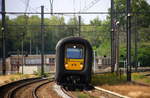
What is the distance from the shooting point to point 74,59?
799 inches

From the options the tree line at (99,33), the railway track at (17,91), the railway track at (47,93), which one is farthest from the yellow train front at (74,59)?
the tree line at (99,33)

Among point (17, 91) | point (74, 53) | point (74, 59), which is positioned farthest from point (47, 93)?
point (74, 53)

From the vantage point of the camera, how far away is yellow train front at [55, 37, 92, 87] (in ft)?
66.6

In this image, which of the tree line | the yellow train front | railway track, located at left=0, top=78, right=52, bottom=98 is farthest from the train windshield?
the tree line

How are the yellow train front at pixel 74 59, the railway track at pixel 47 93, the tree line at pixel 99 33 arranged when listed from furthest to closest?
1. the tree line at pixel 99 33
2. the yellow train front at pixel 74 59
3. the railway track at pixel 47 93

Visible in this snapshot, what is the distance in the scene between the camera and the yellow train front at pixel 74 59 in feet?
66.6

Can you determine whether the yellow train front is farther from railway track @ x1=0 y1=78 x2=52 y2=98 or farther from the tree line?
the tree line

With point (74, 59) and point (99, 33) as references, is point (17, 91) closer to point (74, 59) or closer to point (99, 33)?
point (74, 59)

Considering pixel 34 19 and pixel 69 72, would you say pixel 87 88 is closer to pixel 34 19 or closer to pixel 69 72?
pixel 69 72

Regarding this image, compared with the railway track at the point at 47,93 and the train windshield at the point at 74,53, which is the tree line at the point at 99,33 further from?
the train windshield at the point at 74,53

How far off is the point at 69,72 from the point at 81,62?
3.00 ft

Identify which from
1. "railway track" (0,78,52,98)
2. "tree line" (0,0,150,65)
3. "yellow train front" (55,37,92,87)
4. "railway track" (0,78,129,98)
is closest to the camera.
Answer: "railway track" (0,78,129,98)

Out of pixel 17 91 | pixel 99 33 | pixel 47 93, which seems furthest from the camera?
pixel 99 33

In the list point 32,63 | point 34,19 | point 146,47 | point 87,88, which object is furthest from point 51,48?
point 87,88
